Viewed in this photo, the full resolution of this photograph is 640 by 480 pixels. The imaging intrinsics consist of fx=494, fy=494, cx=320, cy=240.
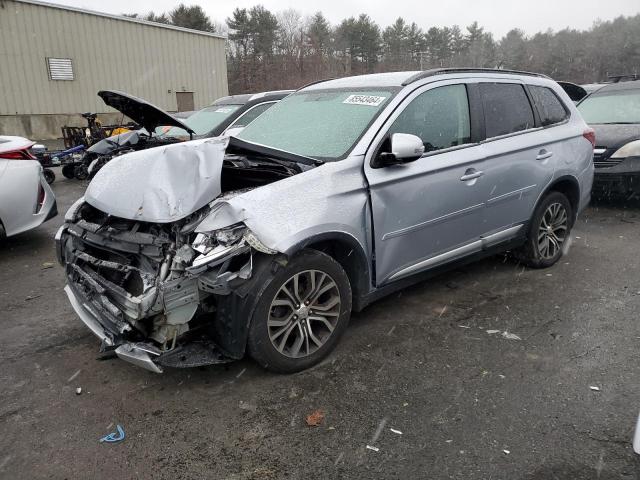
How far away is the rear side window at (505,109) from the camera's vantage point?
4.22 m

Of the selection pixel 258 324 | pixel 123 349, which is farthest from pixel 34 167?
pixel 258 324

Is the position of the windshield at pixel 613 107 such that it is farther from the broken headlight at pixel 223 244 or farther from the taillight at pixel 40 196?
the taillight at pixel 40 196

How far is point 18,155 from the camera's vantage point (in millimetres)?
5633

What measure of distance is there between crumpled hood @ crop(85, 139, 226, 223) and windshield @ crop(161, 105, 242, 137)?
4.88 m

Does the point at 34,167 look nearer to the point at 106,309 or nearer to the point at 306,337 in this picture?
the point at 106,309

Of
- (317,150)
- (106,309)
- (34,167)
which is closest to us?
(106,309)

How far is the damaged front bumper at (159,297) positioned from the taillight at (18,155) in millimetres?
3127

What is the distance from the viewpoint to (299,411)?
9.17 feet

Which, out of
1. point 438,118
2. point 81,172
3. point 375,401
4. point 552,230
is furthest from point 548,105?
point 81,172

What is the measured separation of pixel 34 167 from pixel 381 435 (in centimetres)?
516

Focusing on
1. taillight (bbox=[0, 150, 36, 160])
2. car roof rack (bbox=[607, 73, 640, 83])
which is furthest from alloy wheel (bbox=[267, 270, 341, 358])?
car roof rack (bbox=[607, 73, 640, 83])

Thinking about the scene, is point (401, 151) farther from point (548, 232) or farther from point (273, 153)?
point (548, 232)

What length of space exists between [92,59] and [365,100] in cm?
2115

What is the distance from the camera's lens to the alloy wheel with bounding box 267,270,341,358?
9.84ft
